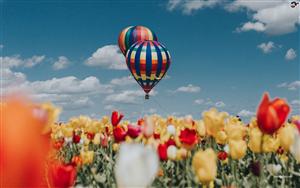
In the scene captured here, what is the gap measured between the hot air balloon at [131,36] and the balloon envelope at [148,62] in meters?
5.24

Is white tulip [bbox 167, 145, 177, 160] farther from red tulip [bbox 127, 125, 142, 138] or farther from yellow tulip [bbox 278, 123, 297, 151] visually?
yellow tulip [bbox 278, 123, 297, 151]

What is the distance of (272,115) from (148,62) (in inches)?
1203

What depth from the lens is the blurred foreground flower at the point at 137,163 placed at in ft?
3.09

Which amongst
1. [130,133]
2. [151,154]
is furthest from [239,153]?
[151,154]

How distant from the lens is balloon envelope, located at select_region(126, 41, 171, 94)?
108 ft

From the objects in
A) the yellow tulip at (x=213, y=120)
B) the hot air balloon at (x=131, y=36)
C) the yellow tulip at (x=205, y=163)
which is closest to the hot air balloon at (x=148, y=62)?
the hot air balloon at (x=131, y=36)

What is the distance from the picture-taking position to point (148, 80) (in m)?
34.2

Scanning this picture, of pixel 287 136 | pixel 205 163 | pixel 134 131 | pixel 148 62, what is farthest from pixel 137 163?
pixel 148 62

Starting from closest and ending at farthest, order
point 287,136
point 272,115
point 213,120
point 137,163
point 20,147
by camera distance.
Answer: point 20,147 < point 137,163 < point 272,115 < point 287,136 < point 213,120

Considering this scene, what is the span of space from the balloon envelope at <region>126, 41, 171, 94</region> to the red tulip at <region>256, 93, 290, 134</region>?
3028cm

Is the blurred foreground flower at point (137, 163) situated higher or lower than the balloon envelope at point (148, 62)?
lower

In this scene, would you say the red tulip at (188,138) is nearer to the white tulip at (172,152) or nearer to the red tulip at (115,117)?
the white tulip at (172,152)

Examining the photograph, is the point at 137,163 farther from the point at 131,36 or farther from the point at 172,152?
the point at 131,36

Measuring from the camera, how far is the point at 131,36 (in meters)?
39.6
